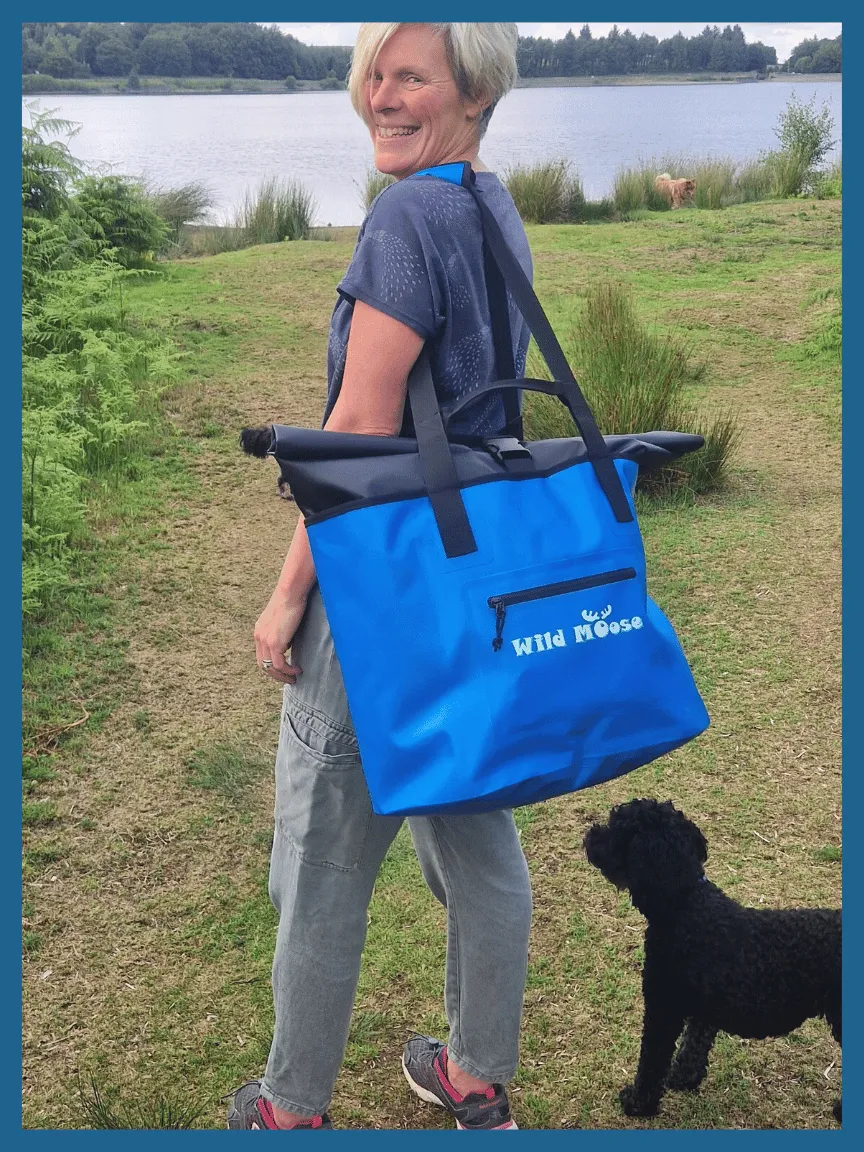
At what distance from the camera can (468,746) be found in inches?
59.0

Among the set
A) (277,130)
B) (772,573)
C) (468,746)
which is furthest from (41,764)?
(277,130)

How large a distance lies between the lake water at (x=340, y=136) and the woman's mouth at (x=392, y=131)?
675 centimetres

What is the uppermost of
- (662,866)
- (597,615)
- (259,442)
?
(259,442)

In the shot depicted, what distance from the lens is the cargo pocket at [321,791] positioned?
1.71 meters

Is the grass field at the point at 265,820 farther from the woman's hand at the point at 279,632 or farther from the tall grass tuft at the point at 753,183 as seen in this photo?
the tall grass tuft at the point at 753,183

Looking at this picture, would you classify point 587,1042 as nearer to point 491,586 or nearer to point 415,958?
point 415,958

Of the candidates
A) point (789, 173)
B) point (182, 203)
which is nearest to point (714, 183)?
point (789, 173)

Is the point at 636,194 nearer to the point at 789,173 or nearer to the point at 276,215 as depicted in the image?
the point at 789,173

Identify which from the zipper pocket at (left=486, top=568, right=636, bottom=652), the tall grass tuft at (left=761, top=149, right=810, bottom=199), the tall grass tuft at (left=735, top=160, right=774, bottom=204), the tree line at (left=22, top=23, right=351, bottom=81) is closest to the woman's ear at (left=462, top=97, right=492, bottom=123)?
the zipper pocket at (left=486, top=568, right=636, bottom=652)

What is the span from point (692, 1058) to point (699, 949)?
332mm

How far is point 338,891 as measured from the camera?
183cm

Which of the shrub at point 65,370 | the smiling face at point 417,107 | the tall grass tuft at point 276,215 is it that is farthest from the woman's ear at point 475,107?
the tall grass tuft at point 276,215

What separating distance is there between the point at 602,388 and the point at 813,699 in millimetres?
2370

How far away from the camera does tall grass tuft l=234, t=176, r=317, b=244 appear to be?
1284cm
